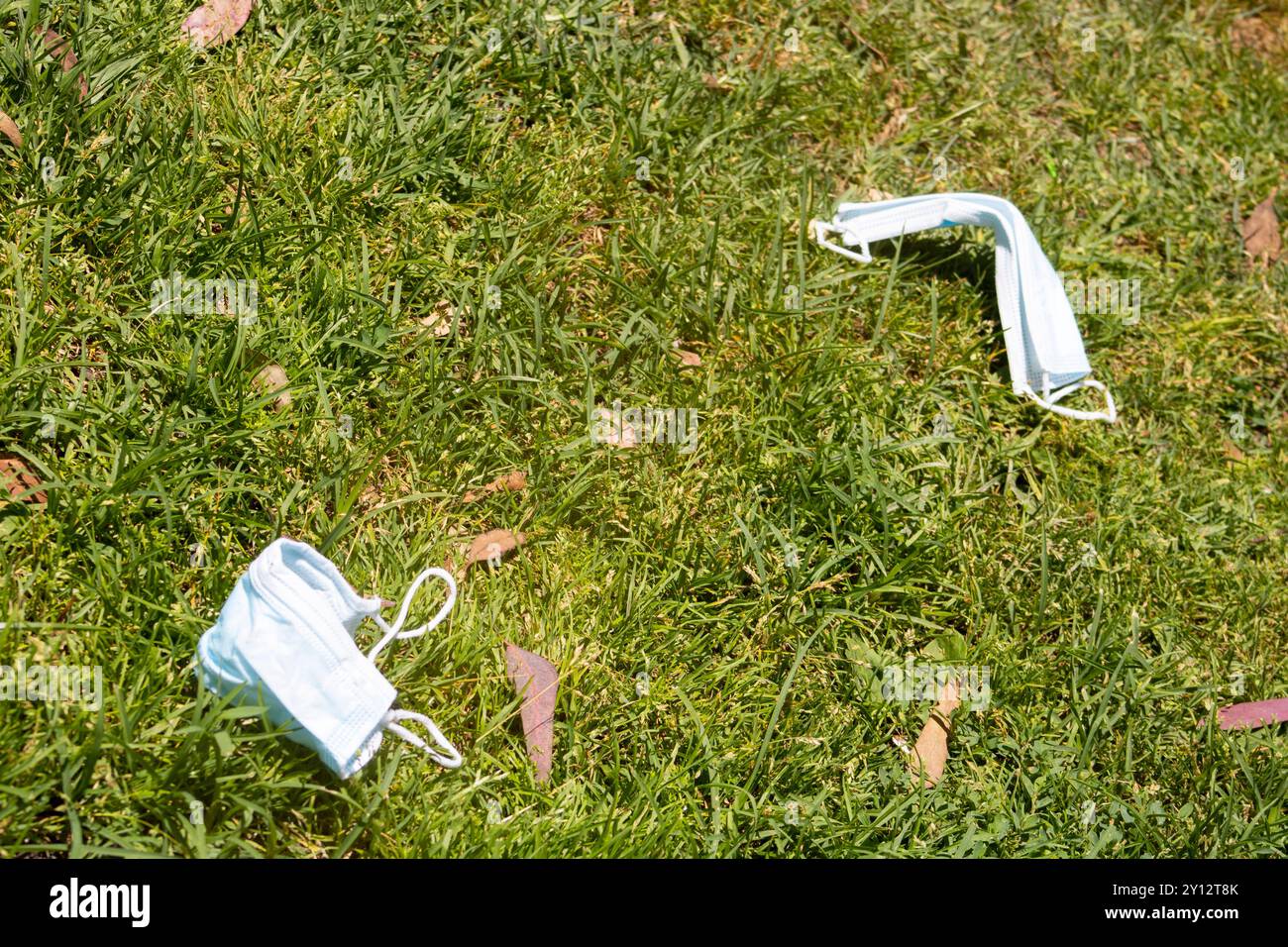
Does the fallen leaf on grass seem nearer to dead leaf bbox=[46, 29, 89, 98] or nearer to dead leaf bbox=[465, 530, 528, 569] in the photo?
dead leaf bbox=[465, 530, 528, 569]

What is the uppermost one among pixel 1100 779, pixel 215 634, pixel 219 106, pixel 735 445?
pixel 219 106

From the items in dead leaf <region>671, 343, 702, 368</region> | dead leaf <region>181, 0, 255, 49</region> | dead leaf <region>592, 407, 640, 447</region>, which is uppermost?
dead leaf <region>181, 0, 255, 49</region>

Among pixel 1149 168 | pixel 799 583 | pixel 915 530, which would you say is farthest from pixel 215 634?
pixel 1149 168


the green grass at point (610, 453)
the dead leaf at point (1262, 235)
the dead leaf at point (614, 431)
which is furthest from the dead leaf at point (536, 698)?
the dead leaf at point (1262, 235)

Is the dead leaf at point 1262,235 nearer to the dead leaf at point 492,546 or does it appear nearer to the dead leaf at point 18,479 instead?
the dead leaf at point 492,546

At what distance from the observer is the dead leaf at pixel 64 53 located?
3609 millimetres

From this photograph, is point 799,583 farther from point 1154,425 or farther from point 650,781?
point 1154,425

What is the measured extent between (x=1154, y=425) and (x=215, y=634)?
314 cm

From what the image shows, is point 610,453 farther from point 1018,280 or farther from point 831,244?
point 1018,280

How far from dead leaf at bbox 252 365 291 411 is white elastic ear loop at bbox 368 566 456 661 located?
2.09 ft

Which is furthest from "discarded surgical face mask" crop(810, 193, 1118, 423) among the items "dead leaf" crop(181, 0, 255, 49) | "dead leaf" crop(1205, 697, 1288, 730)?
"dead leaf" crop(181, 0, 255, 49)

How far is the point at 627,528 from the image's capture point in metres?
3.51

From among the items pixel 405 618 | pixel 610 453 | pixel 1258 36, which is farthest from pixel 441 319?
pixel 1258 36

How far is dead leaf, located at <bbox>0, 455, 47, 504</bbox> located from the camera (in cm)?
302
